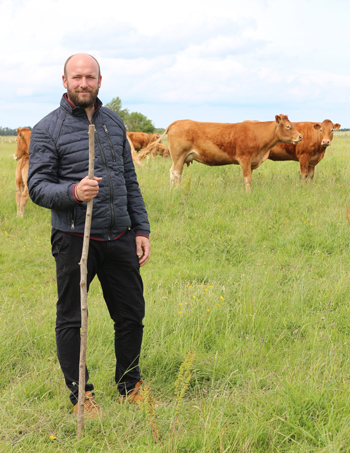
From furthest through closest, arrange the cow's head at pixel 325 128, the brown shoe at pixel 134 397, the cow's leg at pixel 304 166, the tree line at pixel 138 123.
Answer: the tree line at pixel 138 123
the cow's leg at pixel 304 166
the cow's head at pixel 325 128
the brown shoe at pixel 134 397

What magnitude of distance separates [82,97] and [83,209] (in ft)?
2.09

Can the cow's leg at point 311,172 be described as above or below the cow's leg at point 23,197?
above

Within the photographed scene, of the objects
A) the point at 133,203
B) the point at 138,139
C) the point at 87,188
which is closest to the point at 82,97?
the point at 87,188

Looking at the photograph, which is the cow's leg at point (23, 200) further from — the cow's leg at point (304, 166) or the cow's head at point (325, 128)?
the cow's head at point (325, 128)

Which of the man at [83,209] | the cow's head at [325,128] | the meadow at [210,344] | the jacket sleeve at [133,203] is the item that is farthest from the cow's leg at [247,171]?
the man at [83,209]

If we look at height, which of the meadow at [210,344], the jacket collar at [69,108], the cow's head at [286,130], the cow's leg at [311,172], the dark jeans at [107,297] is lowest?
the meadow at [210,344]

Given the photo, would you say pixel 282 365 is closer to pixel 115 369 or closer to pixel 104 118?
pixel 115 369

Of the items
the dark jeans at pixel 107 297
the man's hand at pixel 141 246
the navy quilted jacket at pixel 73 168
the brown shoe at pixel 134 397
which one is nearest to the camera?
the navy quilted jacket at pixel 73 168

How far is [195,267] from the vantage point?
5.50 meters

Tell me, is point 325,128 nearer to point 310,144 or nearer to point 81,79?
point 310,144

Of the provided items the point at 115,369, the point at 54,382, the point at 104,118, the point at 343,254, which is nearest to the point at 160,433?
the point at 115,369

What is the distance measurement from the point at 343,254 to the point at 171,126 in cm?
655

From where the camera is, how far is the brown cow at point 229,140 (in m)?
10.3

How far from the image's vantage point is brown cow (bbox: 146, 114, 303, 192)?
10273 millimetres
